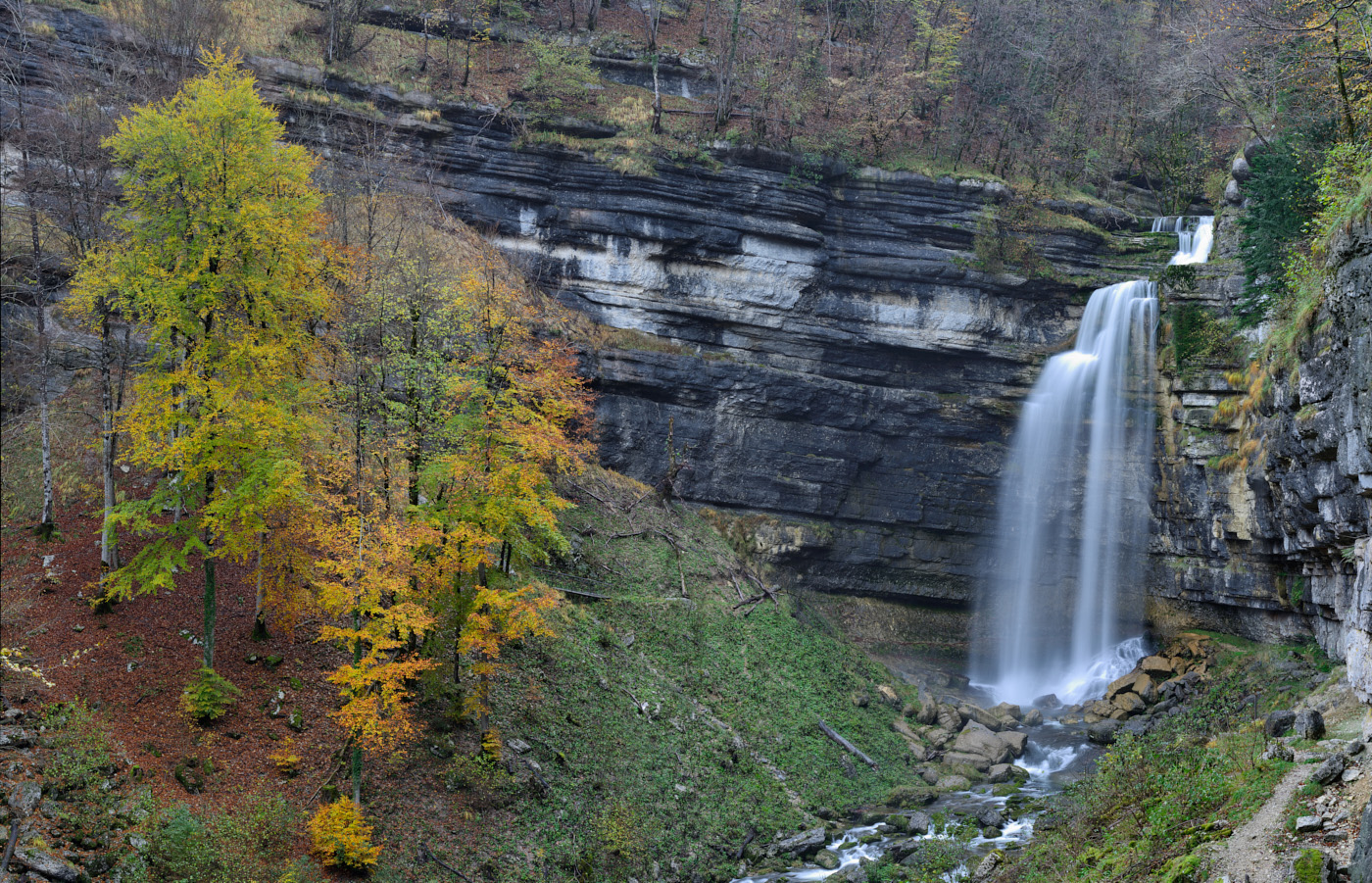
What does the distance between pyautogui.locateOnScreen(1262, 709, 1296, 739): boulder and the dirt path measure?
12.5ft

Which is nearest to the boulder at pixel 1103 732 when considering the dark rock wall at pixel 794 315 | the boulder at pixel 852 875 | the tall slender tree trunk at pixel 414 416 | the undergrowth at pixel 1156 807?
the undergrowth at pixel 1156 807

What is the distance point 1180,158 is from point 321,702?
38.5 meters

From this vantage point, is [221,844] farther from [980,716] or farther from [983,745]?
[980,716]

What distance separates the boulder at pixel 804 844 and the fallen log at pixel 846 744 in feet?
13.1

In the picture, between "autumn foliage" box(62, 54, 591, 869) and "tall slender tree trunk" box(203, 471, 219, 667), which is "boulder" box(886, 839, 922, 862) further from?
"tall slender tree trunk" box(203, 471, 219, 667)

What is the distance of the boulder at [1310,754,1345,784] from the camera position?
464 inches

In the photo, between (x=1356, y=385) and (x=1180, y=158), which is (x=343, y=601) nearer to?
(x=1356, y=385)

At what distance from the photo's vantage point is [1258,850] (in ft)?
36.0

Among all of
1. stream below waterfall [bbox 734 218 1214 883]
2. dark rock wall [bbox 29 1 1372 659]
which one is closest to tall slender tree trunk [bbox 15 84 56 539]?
dark rock wall [bbox 29 1 1372 659]

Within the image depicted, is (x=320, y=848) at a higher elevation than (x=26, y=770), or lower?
lower

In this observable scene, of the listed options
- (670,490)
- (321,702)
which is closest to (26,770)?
(321,702)

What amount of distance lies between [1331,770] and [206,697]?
17.2 metres

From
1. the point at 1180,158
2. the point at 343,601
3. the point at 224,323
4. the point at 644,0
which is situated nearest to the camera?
the point at 343,601

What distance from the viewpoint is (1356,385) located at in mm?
14883
